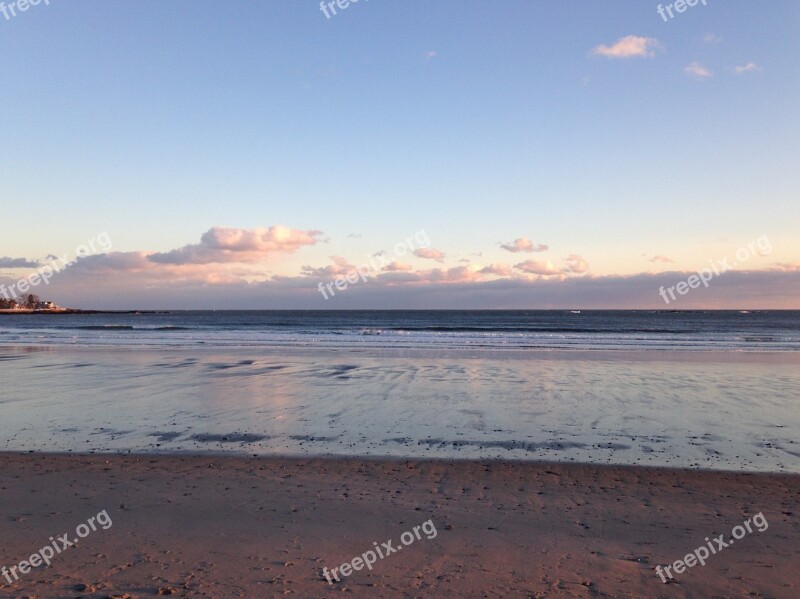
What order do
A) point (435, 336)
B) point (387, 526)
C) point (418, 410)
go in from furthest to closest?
1. point (435, 336)
2. point (418, 410)
3. point (387, 526)

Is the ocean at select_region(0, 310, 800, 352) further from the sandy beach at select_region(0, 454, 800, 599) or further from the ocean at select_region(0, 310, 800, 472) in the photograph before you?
the sandy beach at select_region(0, 454, 800, 599)

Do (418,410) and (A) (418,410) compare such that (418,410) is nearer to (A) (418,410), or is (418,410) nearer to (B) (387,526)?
(A) (418,410)

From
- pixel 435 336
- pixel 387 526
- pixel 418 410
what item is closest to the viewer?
pixel 387 526

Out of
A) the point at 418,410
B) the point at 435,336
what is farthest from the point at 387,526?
the point at 435,336

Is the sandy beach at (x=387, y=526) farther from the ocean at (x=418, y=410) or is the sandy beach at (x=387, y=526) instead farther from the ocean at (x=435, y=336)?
the ocean at (x=435, y=336)

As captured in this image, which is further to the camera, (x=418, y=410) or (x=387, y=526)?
(x=418, y=410)

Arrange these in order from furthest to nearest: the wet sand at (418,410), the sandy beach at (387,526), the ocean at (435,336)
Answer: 1. the ocean at (435,336)
2. the wet sand at (418,410)
3. the sandy beach at (387,526)

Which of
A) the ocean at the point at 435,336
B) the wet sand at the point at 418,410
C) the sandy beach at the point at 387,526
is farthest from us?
the ocean at the point at 435,336

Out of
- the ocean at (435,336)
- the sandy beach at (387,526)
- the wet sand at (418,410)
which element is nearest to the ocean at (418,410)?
the wet sand at (418,410)

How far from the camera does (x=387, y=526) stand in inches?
283

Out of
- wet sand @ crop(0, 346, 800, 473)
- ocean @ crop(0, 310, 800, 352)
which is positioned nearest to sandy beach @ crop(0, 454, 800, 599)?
wet sand @ crop(0, 346, 800, 473)

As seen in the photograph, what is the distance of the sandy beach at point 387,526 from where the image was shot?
18.6 ft

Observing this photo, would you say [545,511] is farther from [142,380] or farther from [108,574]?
[142,380]

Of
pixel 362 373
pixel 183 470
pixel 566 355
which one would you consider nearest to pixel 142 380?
pixel 362 373
